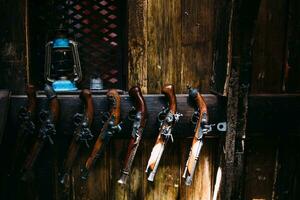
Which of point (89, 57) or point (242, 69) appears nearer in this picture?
point (242, 69)

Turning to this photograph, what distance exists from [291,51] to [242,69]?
21.2 inches

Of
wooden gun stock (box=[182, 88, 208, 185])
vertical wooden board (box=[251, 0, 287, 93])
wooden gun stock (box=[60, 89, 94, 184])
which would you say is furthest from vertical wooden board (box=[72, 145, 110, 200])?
vertical wooden board (box=[251, 0, 287, 93])

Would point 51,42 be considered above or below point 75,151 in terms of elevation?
above

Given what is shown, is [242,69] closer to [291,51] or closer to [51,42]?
[291,51]

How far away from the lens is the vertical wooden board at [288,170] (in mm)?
2035

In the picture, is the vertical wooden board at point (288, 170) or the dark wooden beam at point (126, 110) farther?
the vertical wooden board at point (288, 170)

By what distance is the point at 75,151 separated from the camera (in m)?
1.74

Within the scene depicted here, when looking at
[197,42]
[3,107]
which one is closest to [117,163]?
[3,107]

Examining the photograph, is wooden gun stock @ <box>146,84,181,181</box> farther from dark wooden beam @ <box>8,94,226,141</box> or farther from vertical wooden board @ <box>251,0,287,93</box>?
vertical wooden board @ <box>251,0,287,93</box>

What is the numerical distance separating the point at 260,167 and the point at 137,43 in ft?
3.54

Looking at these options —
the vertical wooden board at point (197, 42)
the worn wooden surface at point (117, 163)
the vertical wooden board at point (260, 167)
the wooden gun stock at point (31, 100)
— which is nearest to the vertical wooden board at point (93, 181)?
the worn wooden surface at point (117, 163)

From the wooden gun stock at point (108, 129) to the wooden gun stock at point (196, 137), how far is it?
402 mm

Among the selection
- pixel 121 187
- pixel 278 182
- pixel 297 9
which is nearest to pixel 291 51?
pixel 297 9

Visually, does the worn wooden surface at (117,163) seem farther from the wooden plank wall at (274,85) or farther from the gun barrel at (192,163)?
the wooden plank wall at (274,85)
